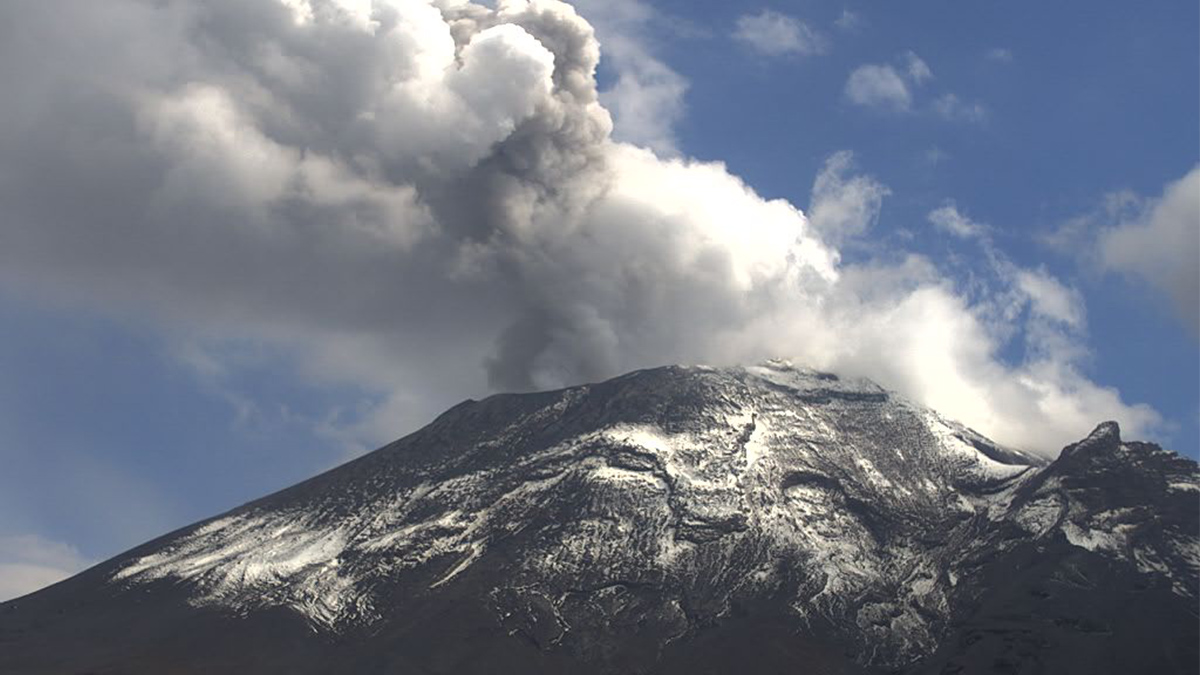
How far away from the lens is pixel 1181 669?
650 ft

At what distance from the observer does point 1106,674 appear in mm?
199000

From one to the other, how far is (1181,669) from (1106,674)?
33.9 feet
